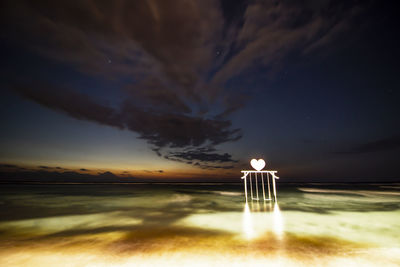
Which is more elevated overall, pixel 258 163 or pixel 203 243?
pixel 258 163

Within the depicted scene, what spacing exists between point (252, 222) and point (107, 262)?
17.4 feet

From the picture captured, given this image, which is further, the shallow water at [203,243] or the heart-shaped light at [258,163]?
the heart-shaped light at [258,163]

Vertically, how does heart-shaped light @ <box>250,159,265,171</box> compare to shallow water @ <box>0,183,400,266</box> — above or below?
above

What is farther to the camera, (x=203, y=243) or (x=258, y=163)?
(x=258, y=163)

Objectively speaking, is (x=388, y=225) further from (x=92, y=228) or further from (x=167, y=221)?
(x=92, y=228)

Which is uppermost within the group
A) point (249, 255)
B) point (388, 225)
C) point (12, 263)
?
point (388, 225)

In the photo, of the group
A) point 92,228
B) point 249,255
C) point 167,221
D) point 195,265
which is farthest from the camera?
point 167,221

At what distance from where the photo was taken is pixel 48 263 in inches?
153

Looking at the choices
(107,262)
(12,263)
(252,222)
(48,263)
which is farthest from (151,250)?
(252,222)

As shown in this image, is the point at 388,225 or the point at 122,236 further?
the point at 388,225

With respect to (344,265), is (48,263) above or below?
below

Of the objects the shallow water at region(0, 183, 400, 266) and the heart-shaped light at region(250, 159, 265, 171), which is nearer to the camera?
the shallow water at region(0, 183, 400, 266)

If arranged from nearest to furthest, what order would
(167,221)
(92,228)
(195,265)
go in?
(195,265) → (92,228) → (167,221)

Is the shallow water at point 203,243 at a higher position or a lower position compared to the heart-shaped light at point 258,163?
lower
